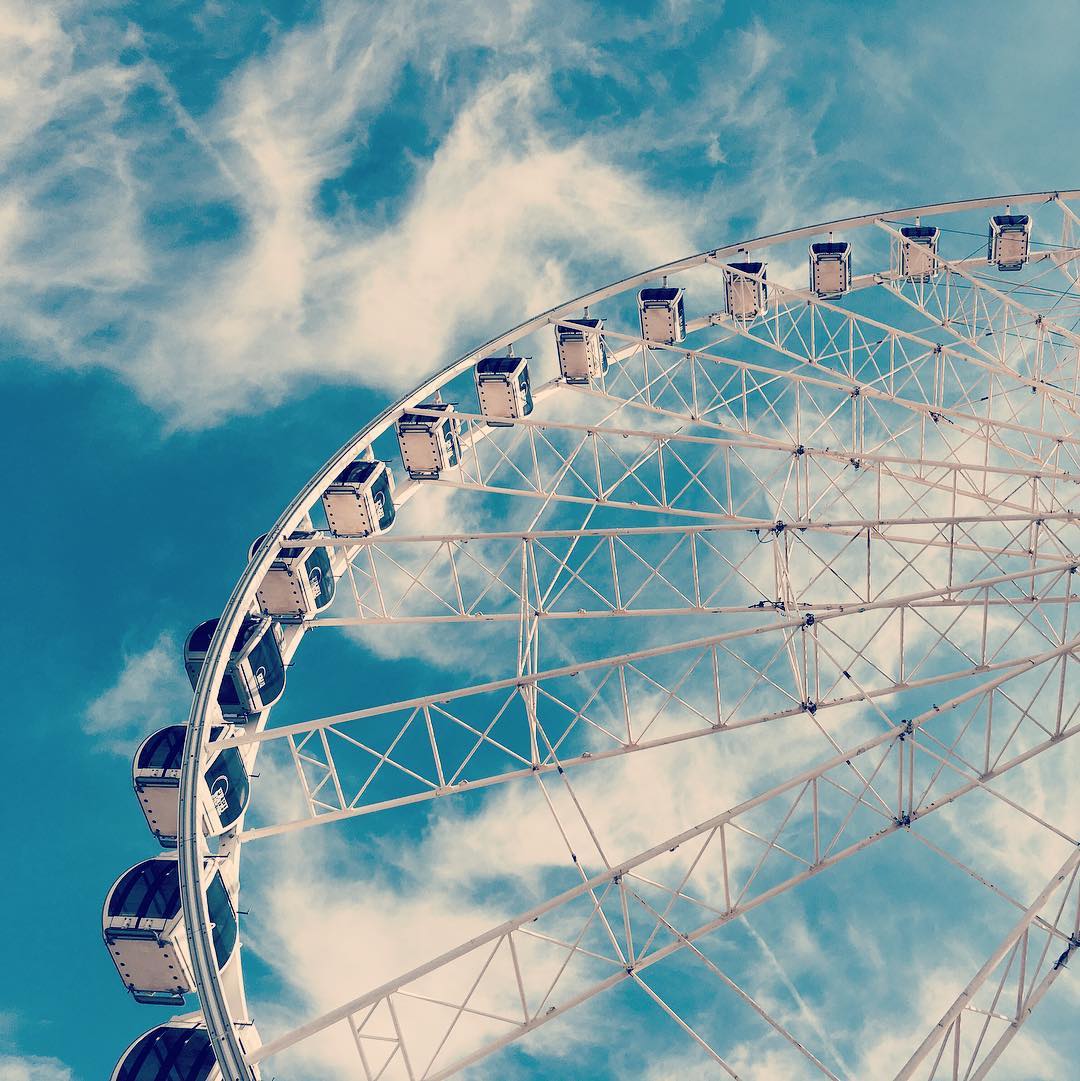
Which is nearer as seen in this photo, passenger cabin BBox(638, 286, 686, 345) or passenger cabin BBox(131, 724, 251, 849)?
passenger cabin BBox(131, 724, 251, 849)

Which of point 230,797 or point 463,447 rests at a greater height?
point 463,447

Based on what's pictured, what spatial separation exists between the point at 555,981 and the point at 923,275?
24.5m

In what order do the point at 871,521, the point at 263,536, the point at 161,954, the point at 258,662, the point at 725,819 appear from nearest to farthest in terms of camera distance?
the point at 725,819 → the point at 161,954 → the point at 871,521 → the point at 258,662 → the point at 263,536

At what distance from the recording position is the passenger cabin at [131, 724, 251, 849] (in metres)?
18.2

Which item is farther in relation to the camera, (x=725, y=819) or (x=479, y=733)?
(x=479, y=733)

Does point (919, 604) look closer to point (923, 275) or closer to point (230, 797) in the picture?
point (230, 797)

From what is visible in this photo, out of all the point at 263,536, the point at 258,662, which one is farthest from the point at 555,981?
the point at 263,536

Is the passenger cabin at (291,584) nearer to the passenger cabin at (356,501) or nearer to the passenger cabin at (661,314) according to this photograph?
the passenger cabin at (356,501)

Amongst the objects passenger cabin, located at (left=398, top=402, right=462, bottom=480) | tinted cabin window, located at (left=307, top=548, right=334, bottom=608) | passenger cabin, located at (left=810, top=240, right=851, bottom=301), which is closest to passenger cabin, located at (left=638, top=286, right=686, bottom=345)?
passenger cabin, located at (left=810, top=240, right=851, bottom=301)

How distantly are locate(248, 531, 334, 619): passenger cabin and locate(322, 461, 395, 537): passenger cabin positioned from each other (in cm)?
124

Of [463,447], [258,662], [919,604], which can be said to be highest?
[463,447]

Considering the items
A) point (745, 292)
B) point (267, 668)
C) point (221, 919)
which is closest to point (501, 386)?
point (745, 292)

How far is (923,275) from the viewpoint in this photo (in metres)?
30.9

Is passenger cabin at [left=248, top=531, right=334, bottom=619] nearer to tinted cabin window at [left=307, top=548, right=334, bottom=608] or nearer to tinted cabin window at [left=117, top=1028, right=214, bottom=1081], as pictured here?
tinted cabin window at [left=307, top=548, right=334, bottom=608]
